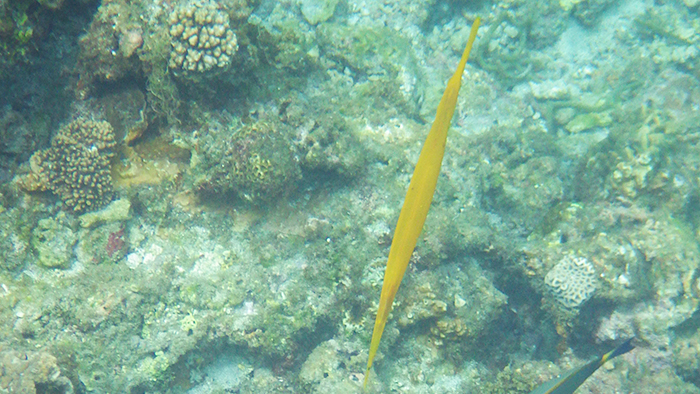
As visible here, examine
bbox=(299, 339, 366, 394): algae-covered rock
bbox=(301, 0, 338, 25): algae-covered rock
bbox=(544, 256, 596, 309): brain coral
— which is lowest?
bbox=(299, 339, 366, 394): algae-covered rock

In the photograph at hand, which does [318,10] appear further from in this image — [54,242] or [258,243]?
[54,242]

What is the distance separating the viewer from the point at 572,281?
17.2 feet

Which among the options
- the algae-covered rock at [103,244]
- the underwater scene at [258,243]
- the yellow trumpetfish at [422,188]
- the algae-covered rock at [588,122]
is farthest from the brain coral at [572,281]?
the algae-covered rock at [103,244]

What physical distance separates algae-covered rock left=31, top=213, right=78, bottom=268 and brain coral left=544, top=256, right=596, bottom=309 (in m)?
6.06

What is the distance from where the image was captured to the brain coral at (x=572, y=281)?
5199mm

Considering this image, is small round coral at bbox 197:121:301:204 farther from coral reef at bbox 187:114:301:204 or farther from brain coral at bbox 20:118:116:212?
brain coral at bbox 20:118:116:212

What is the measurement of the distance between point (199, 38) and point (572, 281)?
5702 millimetres

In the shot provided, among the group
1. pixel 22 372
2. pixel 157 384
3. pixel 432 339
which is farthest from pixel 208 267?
pixel 432 339

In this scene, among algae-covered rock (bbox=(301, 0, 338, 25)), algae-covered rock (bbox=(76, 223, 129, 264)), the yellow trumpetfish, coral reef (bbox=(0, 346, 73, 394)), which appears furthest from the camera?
algae-covered rock (bbox=(301, 0, 338, 25))

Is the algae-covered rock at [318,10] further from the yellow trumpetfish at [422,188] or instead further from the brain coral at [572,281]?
the brain coral at [572,281]

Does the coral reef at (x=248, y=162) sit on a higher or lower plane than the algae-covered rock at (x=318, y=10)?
lower

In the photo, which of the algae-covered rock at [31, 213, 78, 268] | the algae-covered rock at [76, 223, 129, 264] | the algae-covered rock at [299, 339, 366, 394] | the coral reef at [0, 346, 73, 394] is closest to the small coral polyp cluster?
the algae-covered rock at [76, 223, 129, 264]

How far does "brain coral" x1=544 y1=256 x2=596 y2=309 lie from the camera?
520 cm

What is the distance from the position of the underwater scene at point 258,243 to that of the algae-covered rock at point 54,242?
0.07 ft
